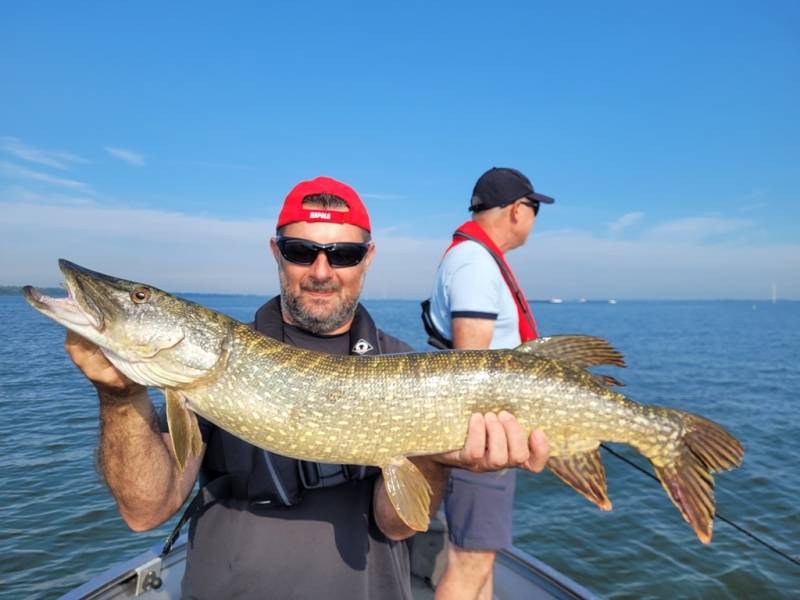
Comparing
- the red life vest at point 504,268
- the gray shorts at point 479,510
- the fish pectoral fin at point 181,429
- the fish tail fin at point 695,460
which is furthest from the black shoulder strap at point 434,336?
the fish pectoral fin at point 181,429

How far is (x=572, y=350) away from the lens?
277cm

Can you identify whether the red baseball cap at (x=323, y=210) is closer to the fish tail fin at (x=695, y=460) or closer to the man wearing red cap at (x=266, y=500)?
the man wearing red cap at (x=266, y=500)

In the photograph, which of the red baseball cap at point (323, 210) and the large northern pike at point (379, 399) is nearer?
the large northern pike at point (379, 399)

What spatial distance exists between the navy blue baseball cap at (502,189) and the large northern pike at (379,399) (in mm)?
1856

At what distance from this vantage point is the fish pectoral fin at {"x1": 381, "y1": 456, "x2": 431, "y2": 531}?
2.45 m

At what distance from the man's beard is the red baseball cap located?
366 mm

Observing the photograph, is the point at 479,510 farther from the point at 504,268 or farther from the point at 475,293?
the point at 504,268

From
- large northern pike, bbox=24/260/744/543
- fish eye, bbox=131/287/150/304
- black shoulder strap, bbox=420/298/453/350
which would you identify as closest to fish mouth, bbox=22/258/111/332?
large northern pike, bbox=24/260/744/543

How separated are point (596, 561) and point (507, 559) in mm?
3157

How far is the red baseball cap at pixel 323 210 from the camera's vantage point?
10.1ft

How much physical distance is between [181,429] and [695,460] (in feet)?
8.70

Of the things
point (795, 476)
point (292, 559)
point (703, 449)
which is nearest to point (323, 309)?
point (292, 559)

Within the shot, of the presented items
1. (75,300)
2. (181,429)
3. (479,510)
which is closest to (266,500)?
(181,429)

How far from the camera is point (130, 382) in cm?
244
